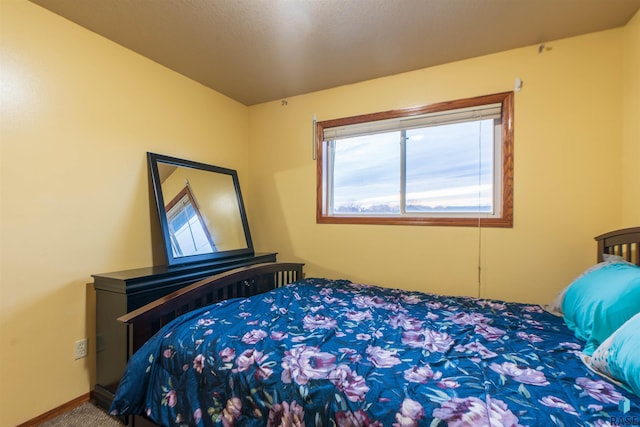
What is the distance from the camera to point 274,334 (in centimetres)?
139

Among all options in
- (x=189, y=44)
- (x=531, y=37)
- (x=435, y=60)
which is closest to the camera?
(x=531, y=37)

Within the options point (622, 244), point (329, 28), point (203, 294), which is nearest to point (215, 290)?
point (203, 294)

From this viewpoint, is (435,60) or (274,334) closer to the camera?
(274,334)

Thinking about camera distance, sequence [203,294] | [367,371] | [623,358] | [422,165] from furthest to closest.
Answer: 1. [422,165]
2. [203,294]
3. [367,371]
4. [623,358]

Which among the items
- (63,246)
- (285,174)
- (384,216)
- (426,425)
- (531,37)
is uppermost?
(531,37)

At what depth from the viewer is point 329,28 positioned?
1.90 metres

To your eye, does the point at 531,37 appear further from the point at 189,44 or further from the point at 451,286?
the point at 189,44

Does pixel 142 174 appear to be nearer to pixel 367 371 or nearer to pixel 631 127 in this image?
pixel 367 371

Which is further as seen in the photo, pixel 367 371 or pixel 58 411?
pixel 58 411

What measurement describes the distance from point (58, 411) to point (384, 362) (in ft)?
6.68

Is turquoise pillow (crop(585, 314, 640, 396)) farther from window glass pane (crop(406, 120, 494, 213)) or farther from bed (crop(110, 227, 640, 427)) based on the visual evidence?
window glass pane (crop(406, 120, 494, 213))

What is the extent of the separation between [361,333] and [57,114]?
2189mm

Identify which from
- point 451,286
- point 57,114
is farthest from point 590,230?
point 57,114

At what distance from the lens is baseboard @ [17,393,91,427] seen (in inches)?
66.3
